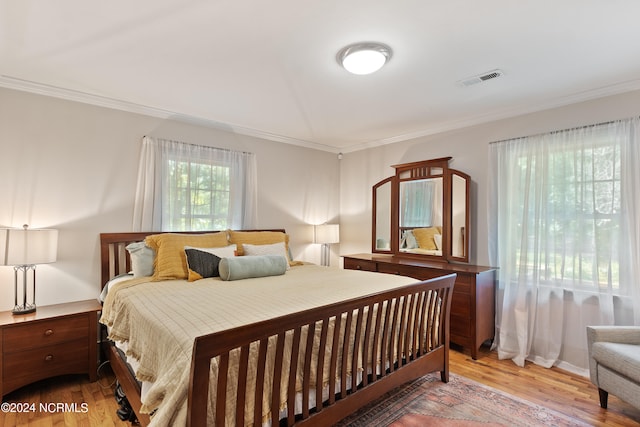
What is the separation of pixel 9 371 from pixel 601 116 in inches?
194

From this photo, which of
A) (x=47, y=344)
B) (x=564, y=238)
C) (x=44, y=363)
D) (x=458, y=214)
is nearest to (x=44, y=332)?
(x=47, y=344)

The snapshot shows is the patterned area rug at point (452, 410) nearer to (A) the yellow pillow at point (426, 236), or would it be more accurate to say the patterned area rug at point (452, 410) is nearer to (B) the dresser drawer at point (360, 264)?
(B) the dresser drawer at point (360, 264)

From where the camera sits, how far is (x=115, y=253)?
3055mm

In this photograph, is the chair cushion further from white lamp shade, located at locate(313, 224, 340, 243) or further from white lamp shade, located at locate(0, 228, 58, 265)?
white lamp shade, located at locate(0, 228, 58, 265)

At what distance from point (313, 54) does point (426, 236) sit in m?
2.56

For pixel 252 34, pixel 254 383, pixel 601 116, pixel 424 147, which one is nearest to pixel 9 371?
pixel 254 383

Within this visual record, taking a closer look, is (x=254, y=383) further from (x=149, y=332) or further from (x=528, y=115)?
(x=528, y=115)

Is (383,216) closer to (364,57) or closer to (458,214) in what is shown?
(458,214)

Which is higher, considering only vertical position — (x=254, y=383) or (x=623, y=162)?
(x=623, y=162)

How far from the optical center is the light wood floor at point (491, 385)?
2078 mm

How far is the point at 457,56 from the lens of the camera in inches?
86.4

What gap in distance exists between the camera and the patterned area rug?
2037 millimetres

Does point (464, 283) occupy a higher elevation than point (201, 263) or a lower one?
lower

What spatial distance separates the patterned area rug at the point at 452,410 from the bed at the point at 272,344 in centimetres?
19
